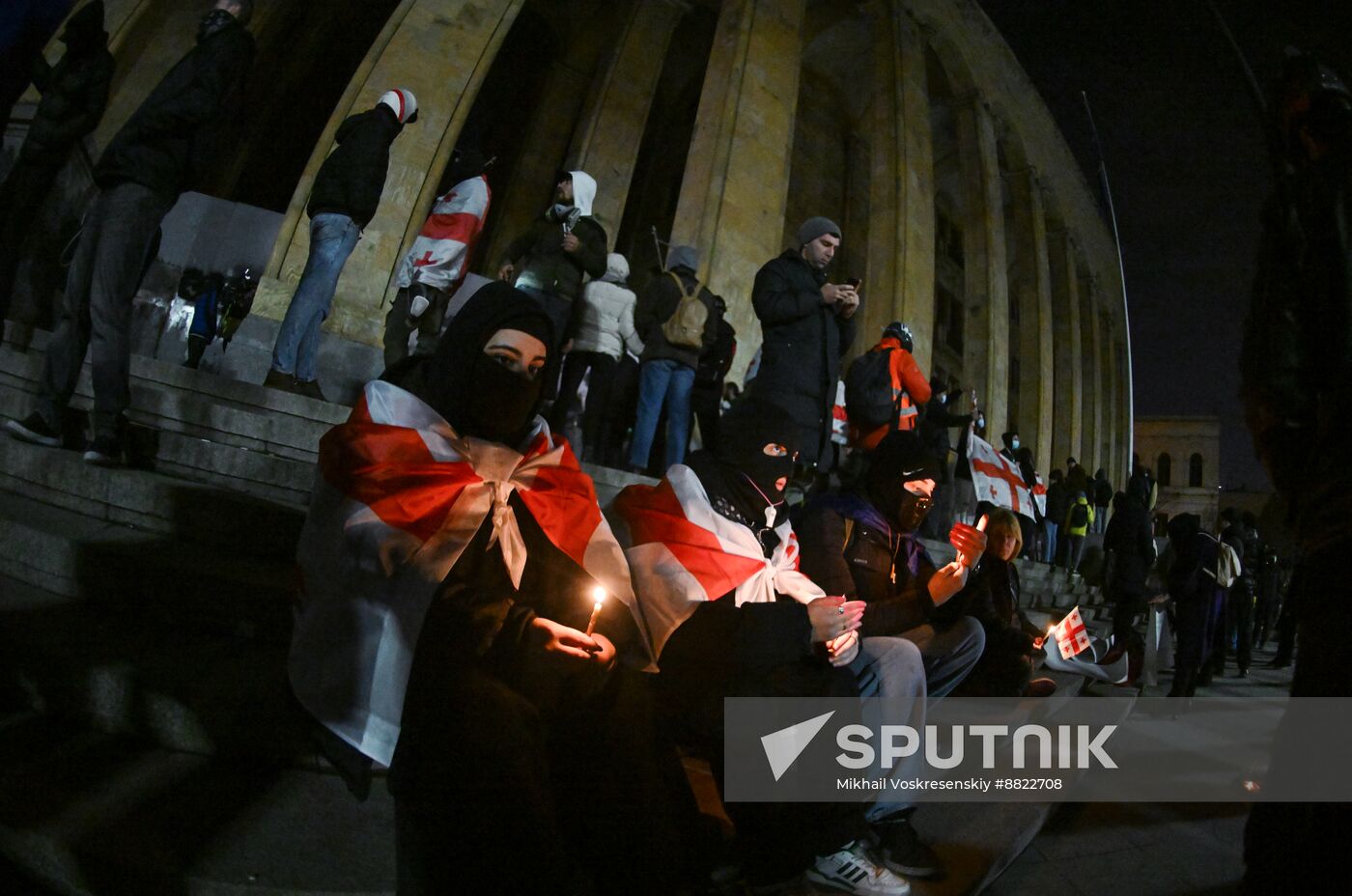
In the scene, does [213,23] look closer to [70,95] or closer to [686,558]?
[70,95]

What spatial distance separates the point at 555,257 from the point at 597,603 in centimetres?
405

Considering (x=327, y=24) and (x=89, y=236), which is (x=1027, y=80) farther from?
(x=89, y=236)

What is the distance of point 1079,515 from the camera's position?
38.1 feet

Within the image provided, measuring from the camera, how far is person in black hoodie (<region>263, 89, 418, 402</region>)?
13.2 ft

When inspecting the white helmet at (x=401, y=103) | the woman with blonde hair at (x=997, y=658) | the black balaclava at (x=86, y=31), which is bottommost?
the woman with blonde hair at (x=997, y=658)

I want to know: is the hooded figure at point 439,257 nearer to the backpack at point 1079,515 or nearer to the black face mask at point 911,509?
the black face mask at point 911,509

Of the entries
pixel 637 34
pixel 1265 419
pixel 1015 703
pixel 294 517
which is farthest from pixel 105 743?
pixel 637 34

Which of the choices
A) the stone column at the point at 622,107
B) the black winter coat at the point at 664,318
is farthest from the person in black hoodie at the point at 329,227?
the stone column at the point at 622,107

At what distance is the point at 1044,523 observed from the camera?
11.6m

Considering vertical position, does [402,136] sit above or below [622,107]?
below

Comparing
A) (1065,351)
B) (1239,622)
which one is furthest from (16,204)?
(1065,351)

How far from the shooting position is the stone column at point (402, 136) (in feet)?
24.3

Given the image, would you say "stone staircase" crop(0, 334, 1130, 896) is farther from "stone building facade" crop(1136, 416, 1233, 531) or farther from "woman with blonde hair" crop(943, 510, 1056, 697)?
"stone building facade" crop(1136, 416, 1233, 531)

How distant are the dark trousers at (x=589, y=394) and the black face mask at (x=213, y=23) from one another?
9.71ft
